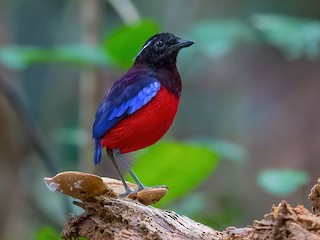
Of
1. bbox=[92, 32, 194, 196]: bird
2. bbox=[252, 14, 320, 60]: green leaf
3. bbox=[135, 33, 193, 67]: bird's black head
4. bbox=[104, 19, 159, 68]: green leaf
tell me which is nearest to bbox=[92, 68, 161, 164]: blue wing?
bbox=[92, 32, 194, 196]: bird

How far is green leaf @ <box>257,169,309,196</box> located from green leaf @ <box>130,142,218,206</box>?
34cm

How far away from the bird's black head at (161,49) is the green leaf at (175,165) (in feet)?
1.77

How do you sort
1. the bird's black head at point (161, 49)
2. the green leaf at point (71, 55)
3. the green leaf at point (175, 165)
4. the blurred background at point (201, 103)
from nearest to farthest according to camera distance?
the bird's black head at point (161, 49), the green leaf at point (175, 165), the green leaf at point (71, 55), the blurred background at point (201, 103)

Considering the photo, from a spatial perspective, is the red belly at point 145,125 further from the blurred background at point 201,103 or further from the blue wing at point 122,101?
the blurred background at point 201,103

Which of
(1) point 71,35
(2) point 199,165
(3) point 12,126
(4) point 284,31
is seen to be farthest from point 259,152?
(2) point 199,165

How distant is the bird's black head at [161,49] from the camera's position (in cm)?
245

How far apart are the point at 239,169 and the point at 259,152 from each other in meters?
0.27

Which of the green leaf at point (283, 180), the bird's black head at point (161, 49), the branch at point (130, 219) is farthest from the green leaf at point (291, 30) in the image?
the branch at point (130, 219)

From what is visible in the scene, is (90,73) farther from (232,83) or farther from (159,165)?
(232,83)

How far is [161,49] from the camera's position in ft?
8.07

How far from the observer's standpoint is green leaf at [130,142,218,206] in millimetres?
2930

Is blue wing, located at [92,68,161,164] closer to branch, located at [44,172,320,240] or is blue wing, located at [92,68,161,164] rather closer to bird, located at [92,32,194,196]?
bird, located at [92,32,194,196]

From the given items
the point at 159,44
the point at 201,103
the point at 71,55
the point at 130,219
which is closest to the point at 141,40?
the point at 71,55

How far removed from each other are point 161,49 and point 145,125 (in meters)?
0.30
